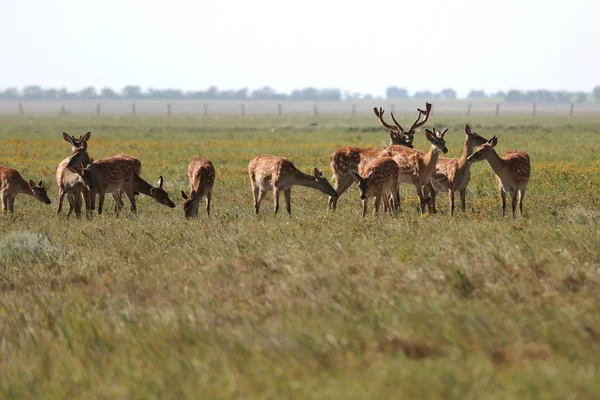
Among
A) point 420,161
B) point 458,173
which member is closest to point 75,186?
point 420,161

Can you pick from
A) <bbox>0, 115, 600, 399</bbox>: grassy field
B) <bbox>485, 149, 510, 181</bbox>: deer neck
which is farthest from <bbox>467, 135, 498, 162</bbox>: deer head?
<bbox>0, 115, 600, 399</bbox>: grassy field

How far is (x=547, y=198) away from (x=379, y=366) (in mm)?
12883

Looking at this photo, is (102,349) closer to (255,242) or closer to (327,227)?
(255,242)

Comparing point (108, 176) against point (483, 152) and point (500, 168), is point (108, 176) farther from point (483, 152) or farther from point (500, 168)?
point (500, 168)

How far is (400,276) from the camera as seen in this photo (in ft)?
27.6

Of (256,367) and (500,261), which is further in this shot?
(500,261)

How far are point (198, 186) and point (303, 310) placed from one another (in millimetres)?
9759

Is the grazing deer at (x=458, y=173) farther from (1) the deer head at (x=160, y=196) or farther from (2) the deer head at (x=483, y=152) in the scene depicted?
(1) the deer head at (x=160, y=196)

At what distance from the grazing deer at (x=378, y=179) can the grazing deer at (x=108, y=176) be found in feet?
15.0

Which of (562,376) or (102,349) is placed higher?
(562,376)

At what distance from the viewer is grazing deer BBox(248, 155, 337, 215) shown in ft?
56.2

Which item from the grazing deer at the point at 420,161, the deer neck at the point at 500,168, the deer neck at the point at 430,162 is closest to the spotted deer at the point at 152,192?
the grazing deer at the point at 420,161

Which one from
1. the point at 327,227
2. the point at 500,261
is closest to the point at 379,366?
the point at 500,261

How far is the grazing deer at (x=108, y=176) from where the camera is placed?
56.3 ft
